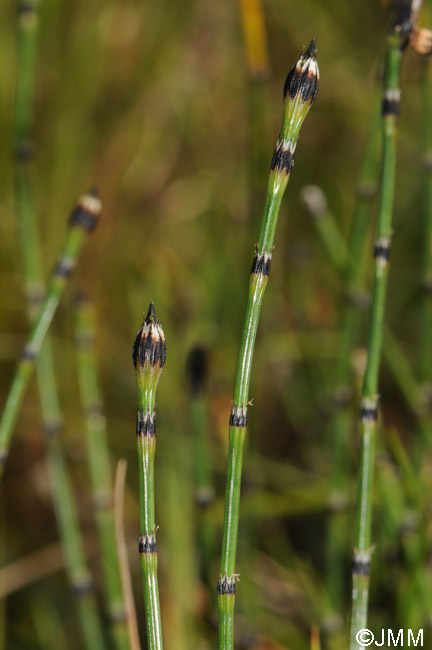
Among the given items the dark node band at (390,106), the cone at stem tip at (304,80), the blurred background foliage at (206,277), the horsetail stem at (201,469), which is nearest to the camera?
the cone at stem tip at (304,80)

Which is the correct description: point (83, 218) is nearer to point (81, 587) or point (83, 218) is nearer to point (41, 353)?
point (41, 353)

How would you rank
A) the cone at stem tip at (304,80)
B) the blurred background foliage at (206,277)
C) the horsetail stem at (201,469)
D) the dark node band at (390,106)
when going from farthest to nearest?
1. the blurred background foliage at (206,277)
2. the horsetail stem at (201,469)
3. the dark node band at (390,106)
4. the cone at stem tip at (304,80)

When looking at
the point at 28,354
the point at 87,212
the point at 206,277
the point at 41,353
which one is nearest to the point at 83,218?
the point at 87,212

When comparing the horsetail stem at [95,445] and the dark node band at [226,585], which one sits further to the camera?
the horsetail stem at [95,445]

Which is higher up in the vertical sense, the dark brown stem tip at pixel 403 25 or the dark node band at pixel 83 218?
the dark brown stem tip at pixel 403 25

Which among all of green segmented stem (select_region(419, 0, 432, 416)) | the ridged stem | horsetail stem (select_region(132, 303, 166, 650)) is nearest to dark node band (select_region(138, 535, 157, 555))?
horsetail stem (select_region(132, 303, 166, 650))

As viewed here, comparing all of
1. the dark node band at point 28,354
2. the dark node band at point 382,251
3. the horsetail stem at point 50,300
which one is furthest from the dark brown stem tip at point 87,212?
the dark node band at point 382,251

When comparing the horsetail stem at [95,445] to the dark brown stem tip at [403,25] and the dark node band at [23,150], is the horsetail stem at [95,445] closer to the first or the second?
the dark node band at [23,150]

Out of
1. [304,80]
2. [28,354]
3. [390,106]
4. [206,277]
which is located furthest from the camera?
[206,277]
